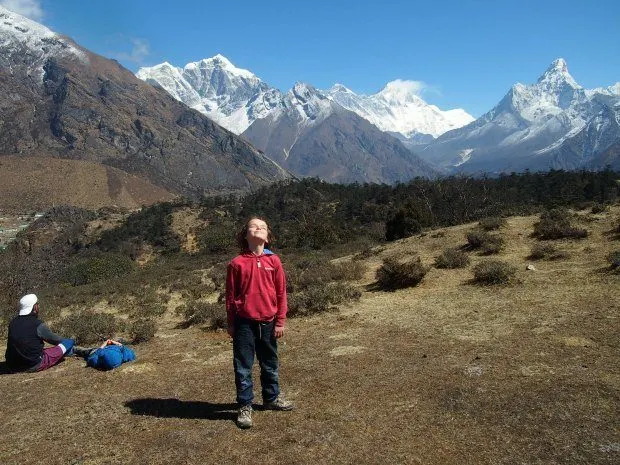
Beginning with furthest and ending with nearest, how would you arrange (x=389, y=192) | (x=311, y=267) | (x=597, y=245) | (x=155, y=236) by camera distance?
1. (x=389, y=192)
2. (x=155, y=236)
3. (x=311, y=267)
4. (x=597, y=245)

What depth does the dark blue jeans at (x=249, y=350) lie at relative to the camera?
539cm

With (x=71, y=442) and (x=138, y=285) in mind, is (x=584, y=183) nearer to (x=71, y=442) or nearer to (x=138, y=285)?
(x=138, y=285)

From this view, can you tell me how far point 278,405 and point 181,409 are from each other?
136cm

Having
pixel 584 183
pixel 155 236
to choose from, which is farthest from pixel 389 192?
pixel 155 236

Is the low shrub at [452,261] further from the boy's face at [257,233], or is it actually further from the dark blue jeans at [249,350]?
the boy's face at [257,233]

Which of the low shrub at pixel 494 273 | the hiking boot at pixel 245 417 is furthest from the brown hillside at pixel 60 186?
the hiking boot at pixel 245 417

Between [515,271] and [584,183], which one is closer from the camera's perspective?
[515,271]

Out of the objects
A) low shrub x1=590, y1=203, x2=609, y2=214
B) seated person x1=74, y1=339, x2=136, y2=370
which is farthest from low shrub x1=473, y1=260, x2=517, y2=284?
low shrub x1=590, y1=203, x2=609, y2=214

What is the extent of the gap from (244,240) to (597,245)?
42.9ft

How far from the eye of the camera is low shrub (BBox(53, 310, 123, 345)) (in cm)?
1091

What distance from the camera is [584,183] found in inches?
2212

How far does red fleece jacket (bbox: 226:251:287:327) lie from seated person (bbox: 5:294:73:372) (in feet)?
15.7

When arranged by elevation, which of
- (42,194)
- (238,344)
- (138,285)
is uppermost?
(42,194)

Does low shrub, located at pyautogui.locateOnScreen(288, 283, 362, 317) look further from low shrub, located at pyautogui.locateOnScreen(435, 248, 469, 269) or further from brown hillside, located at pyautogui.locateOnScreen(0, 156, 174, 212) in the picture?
brown hillside, located at pyautogui.locateOnScreen(0, 156, 174, 212)
